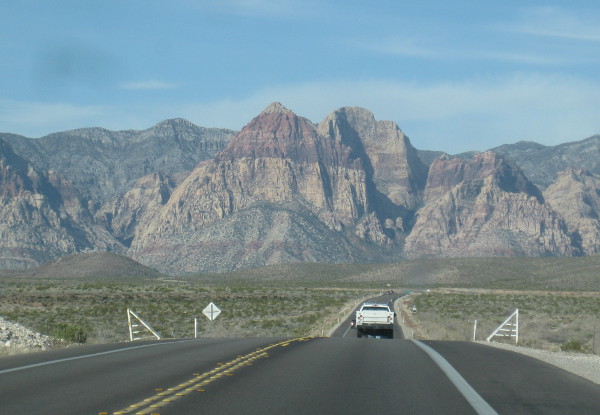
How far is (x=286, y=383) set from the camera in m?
13.8

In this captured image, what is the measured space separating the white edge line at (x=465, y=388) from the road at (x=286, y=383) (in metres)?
0.02

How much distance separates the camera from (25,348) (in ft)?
72.4

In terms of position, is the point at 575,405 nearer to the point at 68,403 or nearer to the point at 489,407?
the point at 489,407

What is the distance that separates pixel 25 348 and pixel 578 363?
13762mm

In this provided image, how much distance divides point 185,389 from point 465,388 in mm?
4339

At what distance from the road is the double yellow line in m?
0.02

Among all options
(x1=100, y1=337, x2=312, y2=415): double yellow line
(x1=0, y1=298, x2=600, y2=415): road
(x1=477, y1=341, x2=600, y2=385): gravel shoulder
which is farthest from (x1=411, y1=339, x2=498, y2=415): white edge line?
(x1=100, y1=337, x2=312, y2=415): double yellow line

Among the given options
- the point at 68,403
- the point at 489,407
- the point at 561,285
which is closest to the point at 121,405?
the point at 68,403

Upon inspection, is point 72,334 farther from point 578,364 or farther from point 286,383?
point 578,364

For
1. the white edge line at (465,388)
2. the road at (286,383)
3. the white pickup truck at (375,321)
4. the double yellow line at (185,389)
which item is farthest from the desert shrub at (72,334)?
the white edge line at (465,388)

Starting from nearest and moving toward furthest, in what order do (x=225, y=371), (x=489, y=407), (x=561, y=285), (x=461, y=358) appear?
(x=489, y=407) < (x=225, y=371) < (x=461, y=358) < (x=561, y=285)

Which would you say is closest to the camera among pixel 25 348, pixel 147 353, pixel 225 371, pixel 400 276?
pixel 225 371

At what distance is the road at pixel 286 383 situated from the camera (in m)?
11.3

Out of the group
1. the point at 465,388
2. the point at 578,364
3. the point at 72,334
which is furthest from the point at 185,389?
the point at 72,334
